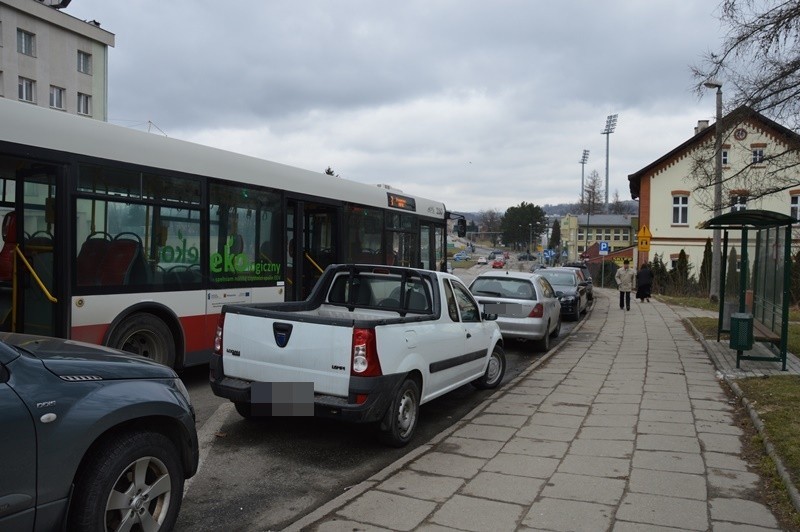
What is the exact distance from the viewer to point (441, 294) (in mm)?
6883

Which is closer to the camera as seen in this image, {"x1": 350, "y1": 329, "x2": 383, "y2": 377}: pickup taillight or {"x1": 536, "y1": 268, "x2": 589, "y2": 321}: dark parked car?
{"x1": 350, "y1": 329, "x2": 383, "y2": 377}: pickup taillight

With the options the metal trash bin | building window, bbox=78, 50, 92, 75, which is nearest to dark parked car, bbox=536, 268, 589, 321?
the metal trash bin

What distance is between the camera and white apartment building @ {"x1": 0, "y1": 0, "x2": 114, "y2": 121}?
3859 cm

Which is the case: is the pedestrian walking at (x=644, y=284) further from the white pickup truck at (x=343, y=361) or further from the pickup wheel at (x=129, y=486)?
the pickup wheel at (x=129, y=486)

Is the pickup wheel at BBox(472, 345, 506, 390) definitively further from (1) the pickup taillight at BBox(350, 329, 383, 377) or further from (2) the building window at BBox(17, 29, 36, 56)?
(2) the building window at BBox(17, 29, 36, 56)

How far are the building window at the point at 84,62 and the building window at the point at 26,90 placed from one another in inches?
152

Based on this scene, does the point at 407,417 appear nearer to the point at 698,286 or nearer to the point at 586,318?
the point at 586,318

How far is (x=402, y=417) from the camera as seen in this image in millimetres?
5895

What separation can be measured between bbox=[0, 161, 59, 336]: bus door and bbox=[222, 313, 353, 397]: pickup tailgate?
1.98 meters

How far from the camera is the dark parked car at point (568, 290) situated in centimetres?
1850

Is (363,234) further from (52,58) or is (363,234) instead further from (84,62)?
(84,62)

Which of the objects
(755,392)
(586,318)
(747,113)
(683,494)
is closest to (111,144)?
(683,494)

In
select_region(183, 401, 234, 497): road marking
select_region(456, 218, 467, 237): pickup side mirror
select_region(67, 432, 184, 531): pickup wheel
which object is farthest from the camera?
select_region(456, 218, 467, 237): pickup side mirror

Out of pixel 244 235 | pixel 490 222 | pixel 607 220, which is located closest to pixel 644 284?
pixel 244 235
